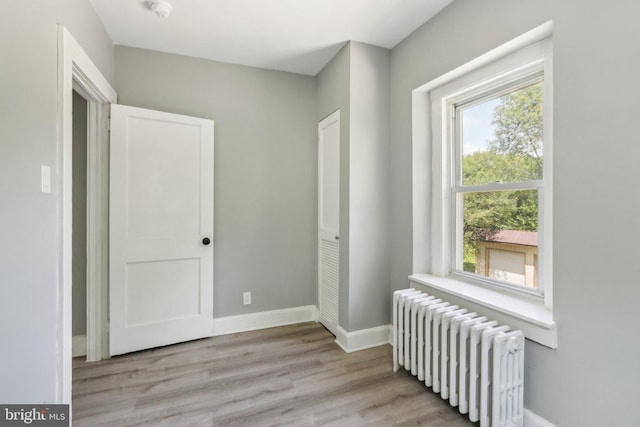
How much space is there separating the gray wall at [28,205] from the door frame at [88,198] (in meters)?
0.05

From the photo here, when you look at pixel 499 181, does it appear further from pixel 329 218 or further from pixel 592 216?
pixel 329 218

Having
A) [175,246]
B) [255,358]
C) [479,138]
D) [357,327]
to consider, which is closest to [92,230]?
[175,246]

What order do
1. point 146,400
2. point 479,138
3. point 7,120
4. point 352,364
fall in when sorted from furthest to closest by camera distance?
point 352,364 → point 479,138 → point 146,400 → point 7,120

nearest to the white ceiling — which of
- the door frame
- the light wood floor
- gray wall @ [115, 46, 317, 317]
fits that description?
gray wall @ [115, 46, 317, 317]

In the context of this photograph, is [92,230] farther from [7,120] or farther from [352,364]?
→ [352,364]

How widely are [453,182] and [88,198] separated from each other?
2.88m

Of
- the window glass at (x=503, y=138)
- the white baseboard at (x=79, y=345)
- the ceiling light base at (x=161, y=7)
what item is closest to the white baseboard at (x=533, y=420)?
the window glass at (x=503, y=138)

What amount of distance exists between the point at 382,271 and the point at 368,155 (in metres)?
1.03

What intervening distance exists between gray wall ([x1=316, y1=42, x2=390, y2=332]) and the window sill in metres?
0.50

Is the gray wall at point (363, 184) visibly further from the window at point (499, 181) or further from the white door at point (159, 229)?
the white door at point (159, 229)

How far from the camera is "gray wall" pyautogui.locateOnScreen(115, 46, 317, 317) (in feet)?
8.53

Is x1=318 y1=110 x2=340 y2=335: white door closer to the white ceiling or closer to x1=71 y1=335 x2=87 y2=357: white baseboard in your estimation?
the white ceiling

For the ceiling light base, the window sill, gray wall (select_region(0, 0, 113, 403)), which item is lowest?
the window sill

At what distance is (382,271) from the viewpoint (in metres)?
2.54
